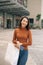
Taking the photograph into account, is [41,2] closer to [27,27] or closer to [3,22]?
[3,22]

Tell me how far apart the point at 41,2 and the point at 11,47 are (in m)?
75.2

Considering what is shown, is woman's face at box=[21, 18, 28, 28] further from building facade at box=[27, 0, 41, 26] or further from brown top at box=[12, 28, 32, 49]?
building facade at box=[27, 0, 41, 26]

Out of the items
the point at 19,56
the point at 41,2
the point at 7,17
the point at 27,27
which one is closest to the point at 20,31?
the point at 27,27

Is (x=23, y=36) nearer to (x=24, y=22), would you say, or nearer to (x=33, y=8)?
(x=24, y=22)

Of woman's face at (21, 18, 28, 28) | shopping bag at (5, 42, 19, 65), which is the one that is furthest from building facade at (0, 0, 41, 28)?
shopping bag at (5, 42, 19, 65)

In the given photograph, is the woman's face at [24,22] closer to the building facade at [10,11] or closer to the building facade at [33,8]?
the building facade at [10,11]

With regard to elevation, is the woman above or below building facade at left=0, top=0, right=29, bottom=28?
above

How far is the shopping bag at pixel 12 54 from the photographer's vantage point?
13.0 feet

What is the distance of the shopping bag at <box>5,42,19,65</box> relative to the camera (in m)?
3.97

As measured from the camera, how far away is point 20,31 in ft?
13.8

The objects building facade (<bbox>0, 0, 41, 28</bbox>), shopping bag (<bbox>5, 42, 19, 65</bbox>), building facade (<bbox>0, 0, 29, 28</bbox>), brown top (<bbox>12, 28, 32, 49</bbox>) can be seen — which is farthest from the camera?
building facade (<bbox>0, 0, 41, 28</bbox>)

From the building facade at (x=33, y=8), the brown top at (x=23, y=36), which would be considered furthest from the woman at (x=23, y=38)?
the building facade at (x=33, y=8)

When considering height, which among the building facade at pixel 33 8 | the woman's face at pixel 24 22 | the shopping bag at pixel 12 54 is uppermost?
the woman's face at pixel 24 22

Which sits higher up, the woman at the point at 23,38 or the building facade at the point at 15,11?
the woman at the point at 23,38
